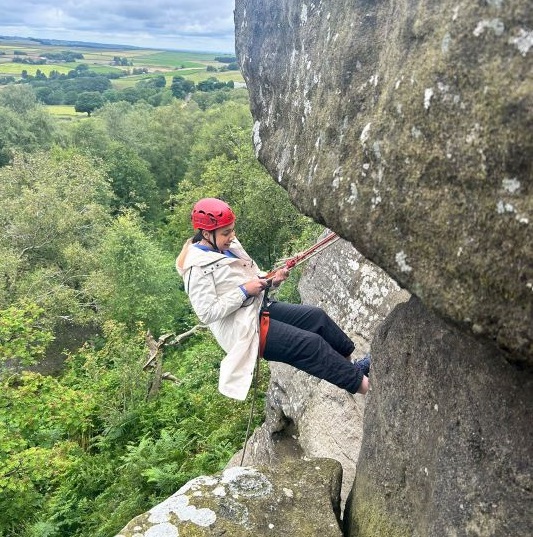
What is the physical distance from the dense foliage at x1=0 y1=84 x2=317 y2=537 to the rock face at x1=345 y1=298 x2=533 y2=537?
7926mm

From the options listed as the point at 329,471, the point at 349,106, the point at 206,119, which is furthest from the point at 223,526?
the point at 206,119

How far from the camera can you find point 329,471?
264 inches

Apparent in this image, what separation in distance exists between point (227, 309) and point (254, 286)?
1.45 ft

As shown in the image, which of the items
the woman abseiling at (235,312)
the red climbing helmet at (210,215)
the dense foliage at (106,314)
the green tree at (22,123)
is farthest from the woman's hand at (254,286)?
the green tree at (22,123)

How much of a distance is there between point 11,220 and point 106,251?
6314 mm

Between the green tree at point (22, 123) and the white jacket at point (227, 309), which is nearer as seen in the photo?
the white jacket at point (227, 309)

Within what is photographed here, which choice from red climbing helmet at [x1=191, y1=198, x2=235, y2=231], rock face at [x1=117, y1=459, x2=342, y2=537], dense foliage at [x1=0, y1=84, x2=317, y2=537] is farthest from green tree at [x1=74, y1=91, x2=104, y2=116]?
rock face at [x1=117, y1=459, x2=342, y2=537]

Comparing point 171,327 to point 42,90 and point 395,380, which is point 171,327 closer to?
point 395,380

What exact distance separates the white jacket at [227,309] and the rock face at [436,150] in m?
2.17

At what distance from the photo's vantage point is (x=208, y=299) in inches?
269

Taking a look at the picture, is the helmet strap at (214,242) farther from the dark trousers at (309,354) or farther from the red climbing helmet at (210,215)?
the dark trousers at (309,354)

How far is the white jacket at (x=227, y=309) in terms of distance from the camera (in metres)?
6.84

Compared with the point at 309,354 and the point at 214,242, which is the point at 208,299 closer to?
the point at 214,242

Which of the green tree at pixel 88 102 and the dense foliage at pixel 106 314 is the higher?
the dense foliage at pixel 106 314
